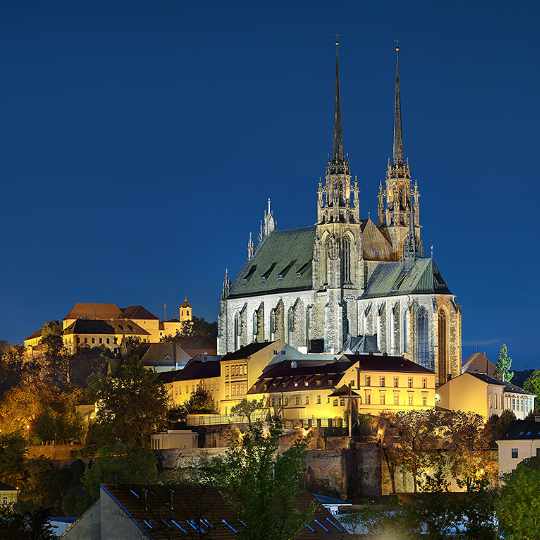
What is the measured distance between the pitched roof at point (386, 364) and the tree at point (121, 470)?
73.3 ft

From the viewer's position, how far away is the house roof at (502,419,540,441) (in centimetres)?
12656

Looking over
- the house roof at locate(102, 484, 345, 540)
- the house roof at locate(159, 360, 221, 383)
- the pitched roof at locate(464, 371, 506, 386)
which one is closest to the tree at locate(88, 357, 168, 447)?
the house roof at locate(159, 360, 221, 383)

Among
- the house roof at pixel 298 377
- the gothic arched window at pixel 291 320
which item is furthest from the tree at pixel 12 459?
the gothic arched window at pixel 291 320

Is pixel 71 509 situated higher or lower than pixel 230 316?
lower

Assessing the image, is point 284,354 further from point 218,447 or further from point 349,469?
point 349,469

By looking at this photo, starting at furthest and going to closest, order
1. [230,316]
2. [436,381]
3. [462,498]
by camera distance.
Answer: [230,316] → [436,381] → [462,498]

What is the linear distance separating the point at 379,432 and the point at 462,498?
6137 centimetres

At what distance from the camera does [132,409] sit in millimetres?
148125

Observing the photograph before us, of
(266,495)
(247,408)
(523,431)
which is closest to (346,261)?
(247,408)

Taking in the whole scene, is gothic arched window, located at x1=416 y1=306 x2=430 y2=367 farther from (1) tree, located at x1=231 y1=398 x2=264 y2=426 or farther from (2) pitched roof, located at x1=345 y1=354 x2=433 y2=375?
(1) tree, located at x1=231 y1=398 x2=264 y2=426

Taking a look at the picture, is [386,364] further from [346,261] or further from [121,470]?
[121,470]

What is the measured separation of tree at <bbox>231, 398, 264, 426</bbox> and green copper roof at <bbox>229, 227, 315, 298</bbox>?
878 inches

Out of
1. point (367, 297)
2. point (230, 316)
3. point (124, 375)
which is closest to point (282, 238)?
point (230, 316)

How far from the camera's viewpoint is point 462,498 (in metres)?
73.7
